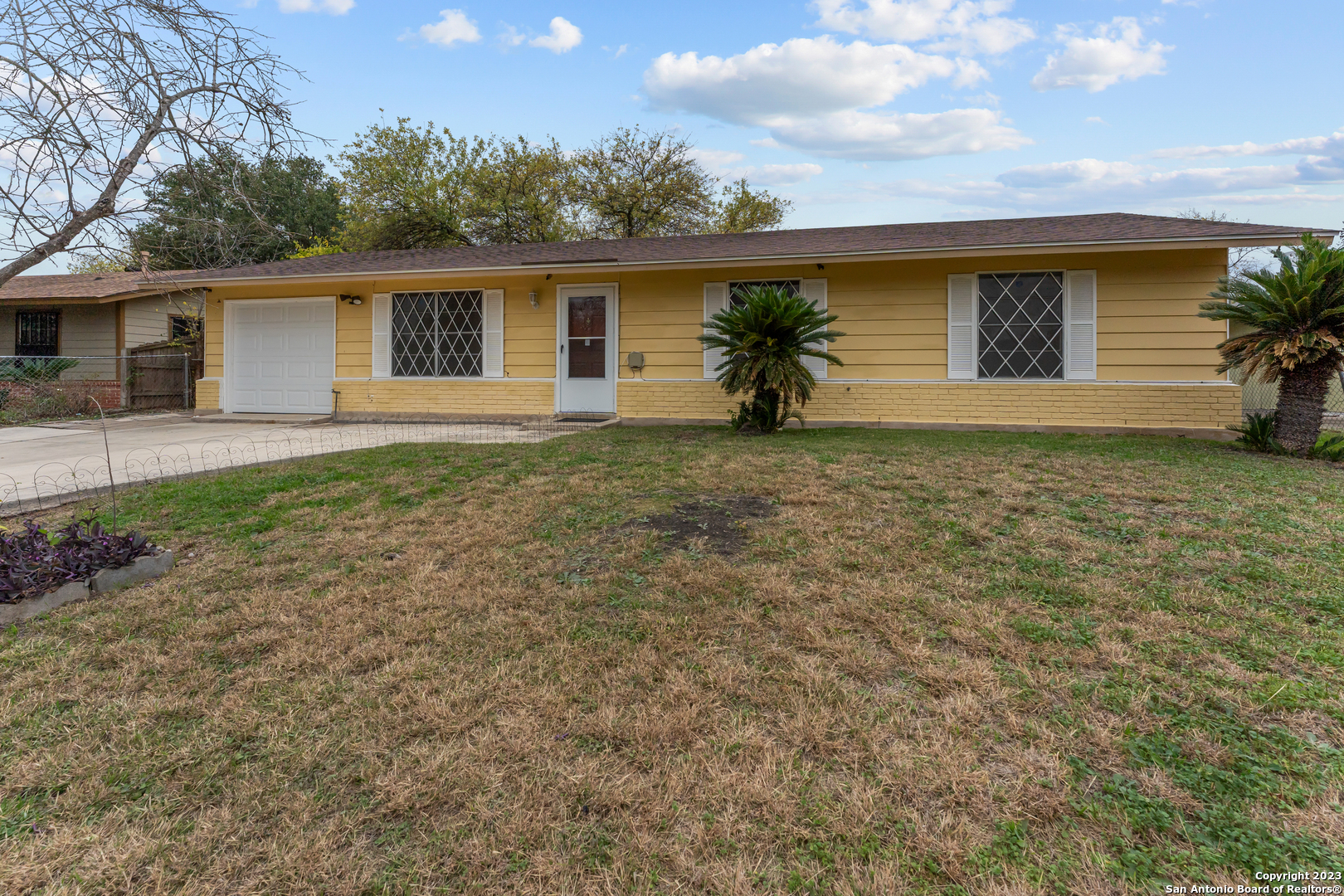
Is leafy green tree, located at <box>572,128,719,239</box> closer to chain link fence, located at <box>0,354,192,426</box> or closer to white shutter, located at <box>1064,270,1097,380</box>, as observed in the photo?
chain link fence, located at <box>0,354,192,426</box>

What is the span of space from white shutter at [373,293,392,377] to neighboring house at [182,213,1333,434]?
0.03 meters

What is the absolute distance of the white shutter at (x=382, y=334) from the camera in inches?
426

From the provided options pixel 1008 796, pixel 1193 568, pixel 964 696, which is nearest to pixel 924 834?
pixel 1008 796

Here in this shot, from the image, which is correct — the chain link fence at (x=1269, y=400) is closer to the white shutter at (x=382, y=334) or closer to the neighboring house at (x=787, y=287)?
the neighboring house at (x=787, y=287)

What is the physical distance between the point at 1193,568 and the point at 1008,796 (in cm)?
219

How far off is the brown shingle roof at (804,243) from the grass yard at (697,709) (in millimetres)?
5308

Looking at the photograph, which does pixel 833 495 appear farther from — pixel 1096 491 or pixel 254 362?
pixel 254 362

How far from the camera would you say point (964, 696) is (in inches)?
78.5

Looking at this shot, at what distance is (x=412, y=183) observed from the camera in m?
21.2

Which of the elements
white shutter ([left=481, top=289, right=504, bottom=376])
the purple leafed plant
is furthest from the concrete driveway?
white shutter ([left=481, top=289, right=504, bottom=376])

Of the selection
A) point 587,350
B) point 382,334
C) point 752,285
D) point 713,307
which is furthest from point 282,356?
point 752,285

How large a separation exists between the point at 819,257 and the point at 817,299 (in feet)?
2.52

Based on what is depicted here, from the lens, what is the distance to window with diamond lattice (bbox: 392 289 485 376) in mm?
10562

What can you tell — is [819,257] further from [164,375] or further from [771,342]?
[164,375]
